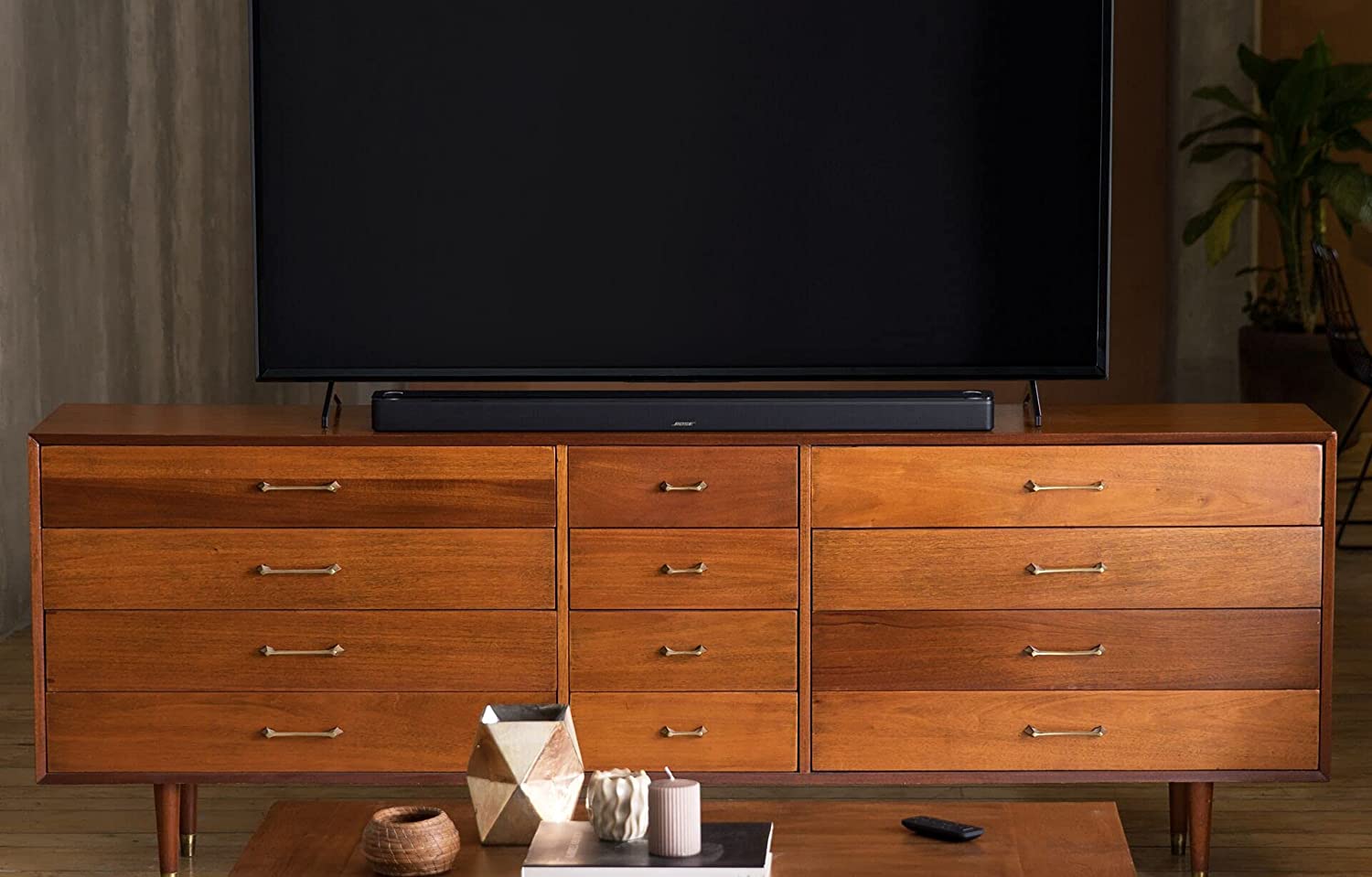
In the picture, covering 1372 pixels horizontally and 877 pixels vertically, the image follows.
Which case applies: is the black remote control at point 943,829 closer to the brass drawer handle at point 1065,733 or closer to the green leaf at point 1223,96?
the brass drawer handle at point 1065,733

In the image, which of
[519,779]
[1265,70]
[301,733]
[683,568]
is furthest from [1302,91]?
[519,779]

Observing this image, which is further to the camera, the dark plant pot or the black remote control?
the dark plant pot

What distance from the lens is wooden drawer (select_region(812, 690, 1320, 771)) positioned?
2.73 meters

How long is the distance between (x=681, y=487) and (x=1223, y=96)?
3.82 meters

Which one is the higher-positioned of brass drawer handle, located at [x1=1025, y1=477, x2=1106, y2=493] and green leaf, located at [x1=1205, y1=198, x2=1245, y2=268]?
green leaf, located at [x1=1205, y1=198, x2=1245, y2=268]

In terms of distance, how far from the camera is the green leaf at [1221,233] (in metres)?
5.78

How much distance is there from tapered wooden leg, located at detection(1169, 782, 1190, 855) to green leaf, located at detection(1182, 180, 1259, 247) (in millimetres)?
3282

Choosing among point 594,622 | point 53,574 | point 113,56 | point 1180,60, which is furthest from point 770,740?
point 1180,60

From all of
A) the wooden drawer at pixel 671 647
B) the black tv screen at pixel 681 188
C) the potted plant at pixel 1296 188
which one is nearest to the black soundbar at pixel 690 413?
the black tv screen at pixel 681 188

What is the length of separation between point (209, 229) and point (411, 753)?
288cm

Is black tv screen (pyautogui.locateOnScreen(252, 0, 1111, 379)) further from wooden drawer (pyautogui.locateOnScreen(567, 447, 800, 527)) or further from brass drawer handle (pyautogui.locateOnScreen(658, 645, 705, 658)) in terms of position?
brass drawer handle (pyautogui.locateOnScreen(658, 645, 705, 658))

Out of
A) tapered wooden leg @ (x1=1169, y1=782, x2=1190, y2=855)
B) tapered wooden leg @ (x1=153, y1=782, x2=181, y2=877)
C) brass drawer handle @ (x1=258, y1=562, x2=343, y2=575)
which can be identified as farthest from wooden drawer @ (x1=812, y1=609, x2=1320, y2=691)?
tapered wooden leg @ (x1=153, y1=782, x2=181, y2=877)

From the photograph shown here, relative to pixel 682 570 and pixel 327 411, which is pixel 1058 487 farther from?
pixel 327 411

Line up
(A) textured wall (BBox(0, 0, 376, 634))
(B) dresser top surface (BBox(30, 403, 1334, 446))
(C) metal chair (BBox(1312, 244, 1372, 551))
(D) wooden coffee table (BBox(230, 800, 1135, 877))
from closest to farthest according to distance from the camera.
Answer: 1. (D) wooden coffee table (BBox(230, 800, 1135, 877))
2. (B) dresser top surface (BBox(30, 403, 1334, 446))
3. (A) textured wall (BBox(0, 0, 376, 634))
4. (C) metal chair (BBox(1312, 244, 1372, 551))
